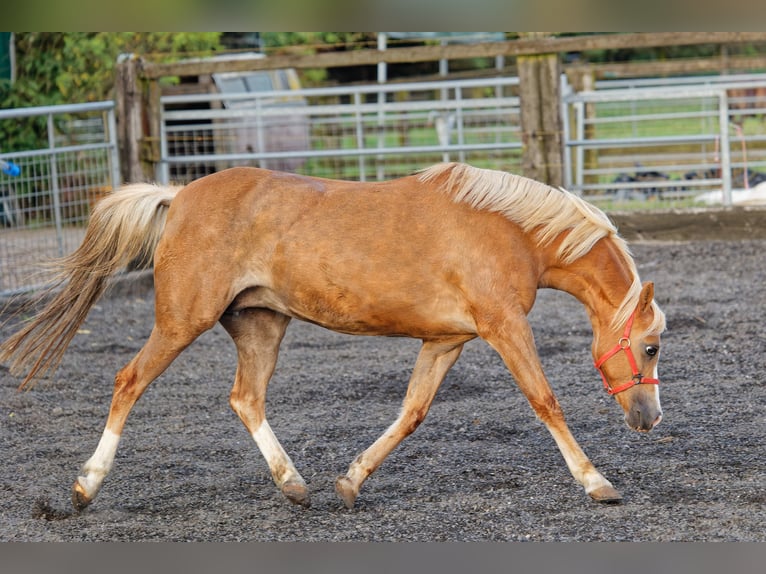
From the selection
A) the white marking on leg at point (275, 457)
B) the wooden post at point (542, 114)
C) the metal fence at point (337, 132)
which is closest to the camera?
the white marking on leg at point (275, 457)

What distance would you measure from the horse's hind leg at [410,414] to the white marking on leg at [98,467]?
2.92ft

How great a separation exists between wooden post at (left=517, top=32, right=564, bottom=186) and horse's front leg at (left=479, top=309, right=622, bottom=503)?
5854 millimetres

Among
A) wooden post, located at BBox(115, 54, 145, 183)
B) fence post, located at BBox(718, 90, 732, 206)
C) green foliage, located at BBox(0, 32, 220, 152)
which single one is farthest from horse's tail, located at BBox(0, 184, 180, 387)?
green foliage, located at BBox(0, 32, 220, 152)

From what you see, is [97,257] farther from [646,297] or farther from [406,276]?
[646,297]

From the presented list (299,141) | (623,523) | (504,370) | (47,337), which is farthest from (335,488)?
(299,141)

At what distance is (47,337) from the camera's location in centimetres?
413

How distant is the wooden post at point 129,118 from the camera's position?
9.49 meters

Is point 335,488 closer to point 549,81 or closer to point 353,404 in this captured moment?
point 353,404

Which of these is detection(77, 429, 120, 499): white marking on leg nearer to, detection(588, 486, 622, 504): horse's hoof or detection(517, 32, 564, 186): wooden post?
detection(588, 486, 622, 504): horse's hoof

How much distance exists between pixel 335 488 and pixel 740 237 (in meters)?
6.89

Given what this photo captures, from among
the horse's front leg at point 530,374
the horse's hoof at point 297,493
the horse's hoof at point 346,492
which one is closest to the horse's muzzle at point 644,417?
the horse's front leg at point 530,374

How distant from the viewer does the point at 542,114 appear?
373 inches

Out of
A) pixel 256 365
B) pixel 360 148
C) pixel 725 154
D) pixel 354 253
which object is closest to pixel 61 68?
pixel 360 148

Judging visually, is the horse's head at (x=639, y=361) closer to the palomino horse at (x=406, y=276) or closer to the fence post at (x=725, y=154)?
the palomino horse at (x=406, y=276)
